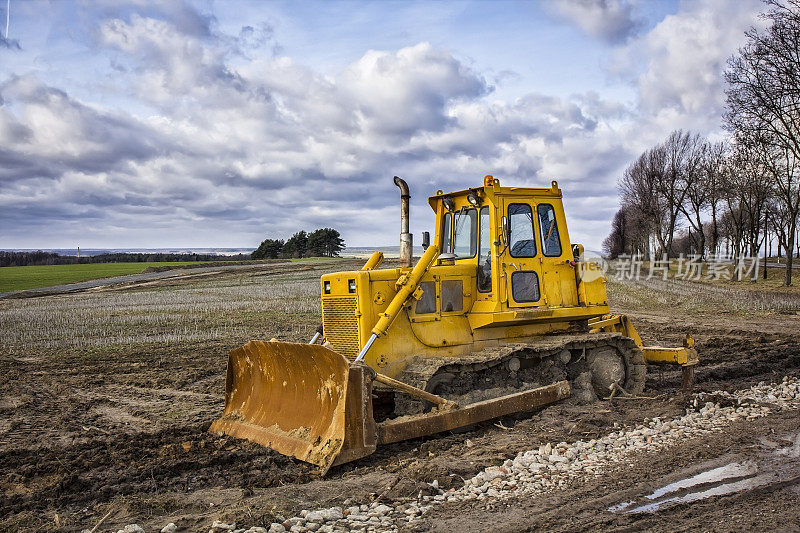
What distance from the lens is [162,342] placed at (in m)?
16.8

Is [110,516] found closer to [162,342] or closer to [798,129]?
[162,342]

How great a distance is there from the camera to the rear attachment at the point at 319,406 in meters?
6.89

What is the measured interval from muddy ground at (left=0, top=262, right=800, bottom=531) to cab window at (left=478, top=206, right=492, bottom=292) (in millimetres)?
1840

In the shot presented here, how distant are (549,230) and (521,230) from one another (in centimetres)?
50

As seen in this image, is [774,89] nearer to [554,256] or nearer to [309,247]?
[554,256]

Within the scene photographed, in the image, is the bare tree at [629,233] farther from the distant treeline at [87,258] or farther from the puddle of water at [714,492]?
the puddle of water at [714,492]

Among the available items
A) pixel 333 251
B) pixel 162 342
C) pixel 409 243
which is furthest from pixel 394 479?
pixel 333 251

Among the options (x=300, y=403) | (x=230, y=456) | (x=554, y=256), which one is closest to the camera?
(x=230, y=456)

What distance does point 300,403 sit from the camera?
25.5 feet

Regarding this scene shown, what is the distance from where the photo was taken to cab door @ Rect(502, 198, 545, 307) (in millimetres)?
8758

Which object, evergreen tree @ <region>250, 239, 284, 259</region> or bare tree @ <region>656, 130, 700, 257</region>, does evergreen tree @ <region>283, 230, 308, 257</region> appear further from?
bare tree @ <region>656, 130, 700, 257</region>

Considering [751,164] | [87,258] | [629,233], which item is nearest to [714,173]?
[751,164]

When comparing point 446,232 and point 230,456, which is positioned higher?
point 446,232

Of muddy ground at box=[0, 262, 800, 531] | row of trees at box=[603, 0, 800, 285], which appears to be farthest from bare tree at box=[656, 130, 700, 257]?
muddy ground at box=[0, 262, 800, 531]
